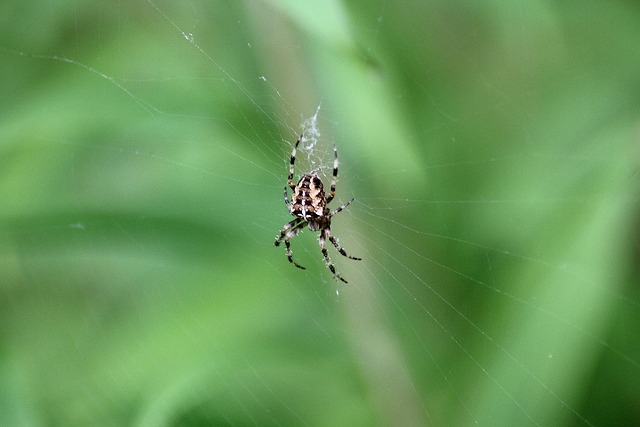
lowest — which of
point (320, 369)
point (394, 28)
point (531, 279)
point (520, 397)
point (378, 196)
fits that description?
point (520, 397)

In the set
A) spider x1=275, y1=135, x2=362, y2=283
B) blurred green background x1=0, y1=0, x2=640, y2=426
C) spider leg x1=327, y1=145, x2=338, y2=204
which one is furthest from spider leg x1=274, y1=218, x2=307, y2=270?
spider leg x1=327, y1=145, x2=338, y2=204

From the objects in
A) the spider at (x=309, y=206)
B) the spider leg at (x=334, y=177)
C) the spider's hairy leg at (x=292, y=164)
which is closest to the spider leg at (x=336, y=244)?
the spider at (x=309, y=206)

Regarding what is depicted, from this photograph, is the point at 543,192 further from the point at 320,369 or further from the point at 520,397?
the point at 320,369

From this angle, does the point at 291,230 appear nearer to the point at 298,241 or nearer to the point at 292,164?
the point at 298,241

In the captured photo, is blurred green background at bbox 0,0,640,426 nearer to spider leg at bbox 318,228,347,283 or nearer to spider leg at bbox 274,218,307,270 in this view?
spider leg at bbox 318,228,347,283

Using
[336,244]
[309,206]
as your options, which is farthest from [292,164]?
[309,206]

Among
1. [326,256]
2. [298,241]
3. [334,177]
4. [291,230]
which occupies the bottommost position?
[326,256]

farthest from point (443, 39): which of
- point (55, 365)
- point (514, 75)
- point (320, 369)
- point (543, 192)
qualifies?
point (55, 365)

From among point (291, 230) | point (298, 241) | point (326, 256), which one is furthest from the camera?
point (291, 230)
